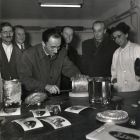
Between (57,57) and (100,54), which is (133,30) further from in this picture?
(57,57)

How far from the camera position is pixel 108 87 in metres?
1.73

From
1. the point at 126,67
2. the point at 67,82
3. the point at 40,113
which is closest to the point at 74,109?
the point at 40,113

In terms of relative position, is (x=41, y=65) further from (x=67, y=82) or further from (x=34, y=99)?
(x=67, y=82)

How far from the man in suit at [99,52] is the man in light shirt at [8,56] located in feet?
3.45

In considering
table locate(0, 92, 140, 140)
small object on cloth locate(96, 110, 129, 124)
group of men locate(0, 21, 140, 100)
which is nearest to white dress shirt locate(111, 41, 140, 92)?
group of men locate(0, 21, 140, 100)

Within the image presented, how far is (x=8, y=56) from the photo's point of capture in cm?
310

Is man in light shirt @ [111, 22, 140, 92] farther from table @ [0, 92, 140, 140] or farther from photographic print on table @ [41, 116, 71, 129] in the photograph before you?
photographic print on table @ [41, 116, 71, 129]

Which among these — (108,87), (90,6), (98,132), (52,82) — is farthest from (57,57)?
(90,6)

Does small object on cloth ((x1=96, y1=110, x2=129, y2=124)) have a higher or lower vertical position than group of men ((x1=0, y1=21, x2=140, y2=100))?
lower

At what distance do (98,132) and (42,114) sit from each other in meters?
0.46

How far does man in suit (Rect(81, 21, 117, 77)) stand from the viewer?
3199 mm

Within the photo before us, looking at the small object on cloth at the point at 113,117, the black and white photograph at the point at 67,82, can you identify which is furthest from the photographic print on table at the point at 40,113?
the small object on cloth at the point at 113,117

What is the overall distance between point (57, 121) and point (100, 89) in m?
0.56

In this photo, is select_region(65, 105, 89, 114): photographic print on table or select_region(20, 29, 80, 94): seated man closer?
select_region(65, 105, 89, 114): photographic print on table
